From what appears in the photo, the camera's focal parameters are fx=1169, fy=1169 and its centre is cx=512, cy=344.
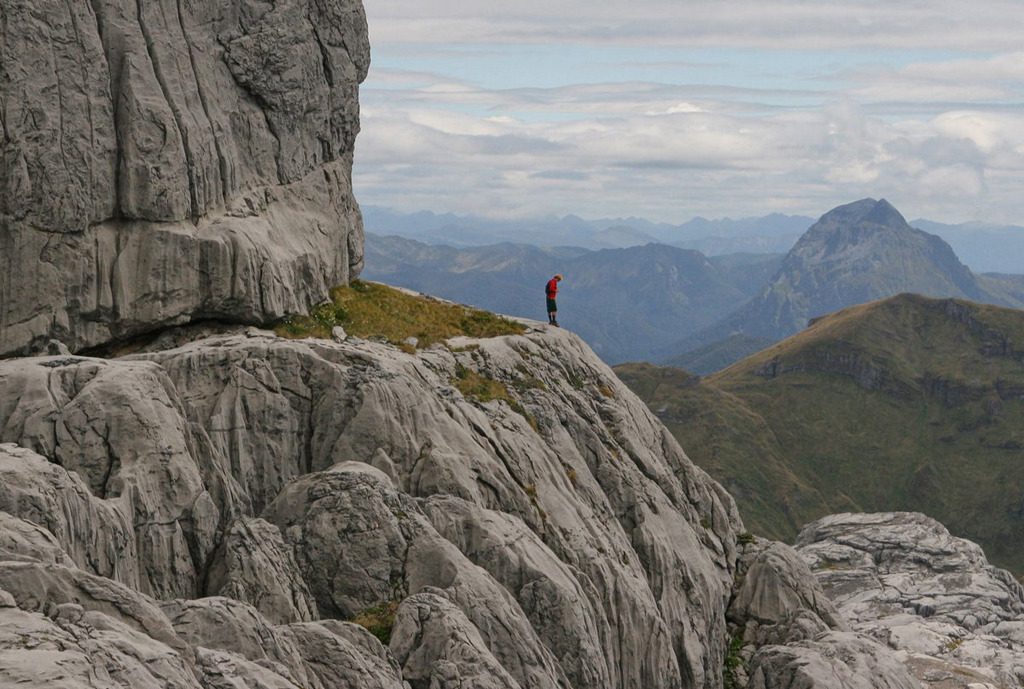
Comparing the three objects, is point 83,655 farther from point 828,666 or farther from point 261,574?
point 828,666

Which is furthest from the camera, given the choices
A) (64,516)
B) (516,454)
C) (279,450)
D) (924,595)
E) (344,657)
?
(924,595)

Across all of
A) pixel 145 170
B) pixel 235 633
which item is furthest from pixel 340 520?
pixel 145 170

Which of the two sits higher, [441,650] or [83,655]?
[83,655]

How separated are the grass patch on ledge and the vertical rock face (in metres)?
1.69

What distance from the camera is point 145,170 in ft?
194

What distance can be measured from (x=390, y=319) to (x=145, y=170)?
52.0ft

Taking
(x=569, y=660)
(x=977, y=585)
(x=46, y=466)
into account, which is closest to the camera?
(x=46, y=466)

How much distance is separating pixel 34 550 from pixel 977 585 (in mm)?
142714

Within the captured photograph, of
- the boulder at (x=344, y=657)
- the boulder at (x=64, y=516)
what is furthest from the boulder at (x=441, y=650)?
the boulder at (x=64, y=516)

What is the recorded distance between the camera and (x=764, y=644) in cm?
6925

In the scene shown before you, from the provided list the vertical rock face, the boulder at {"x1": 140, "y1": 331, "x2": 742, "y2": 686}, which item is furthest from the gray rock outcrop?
the vertical rock face

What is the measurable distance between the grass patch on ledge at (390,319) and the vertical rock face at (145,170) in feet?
5.56

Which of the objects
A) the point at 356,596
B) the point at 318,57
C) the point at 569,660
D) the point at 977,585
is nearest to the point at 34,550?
the point at 356,596

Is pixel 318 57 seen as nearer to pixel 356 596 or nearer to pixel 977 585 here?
pixel 356 596
